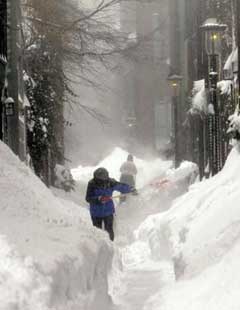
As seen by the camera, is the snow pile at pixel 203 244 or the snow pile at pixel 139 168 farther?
the snow pile at pixel 139 168

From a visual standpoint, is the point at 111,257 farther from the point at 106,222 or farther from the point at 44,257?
the point at 106,222

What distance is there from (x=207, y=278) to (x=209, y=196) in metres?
5.46

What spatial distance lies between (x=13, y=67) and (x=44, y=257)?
800cm

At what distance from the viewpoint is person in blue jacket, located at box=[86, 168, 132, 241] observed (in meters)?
12.6

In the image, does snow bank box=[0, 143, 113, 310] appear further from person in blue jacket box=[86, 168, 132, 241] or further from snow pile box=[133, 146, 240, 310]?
person in blue jacket box=[86, 168, 132, 241]

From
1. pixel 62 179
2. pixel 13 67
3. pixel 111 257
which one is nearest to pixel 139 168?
pixel 62 179

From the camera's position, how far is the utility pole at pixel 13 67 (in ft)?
45.8

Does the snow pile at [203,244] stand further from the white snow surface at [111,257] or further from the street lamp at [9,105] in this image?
the street lamp at [9,105]

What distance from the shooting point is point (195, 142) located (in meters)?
28.0

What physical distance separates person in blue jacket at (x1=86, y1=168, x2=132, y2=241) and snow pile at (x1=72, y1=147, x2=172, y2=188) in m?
20.8

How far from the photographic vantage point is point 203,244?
940 cm

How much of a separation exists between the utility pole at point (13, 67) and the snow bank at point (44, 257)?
424cm

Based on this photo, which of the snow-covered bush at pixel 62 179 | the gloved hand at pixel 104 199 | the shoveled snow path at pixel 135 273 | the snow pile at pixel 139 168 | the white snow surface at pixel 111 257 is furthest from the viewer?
the snow pile at pixel 139 168

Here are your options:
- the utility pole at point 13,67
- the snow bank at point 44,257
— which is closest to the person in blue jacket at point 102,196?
the utility pole at point 13,67
